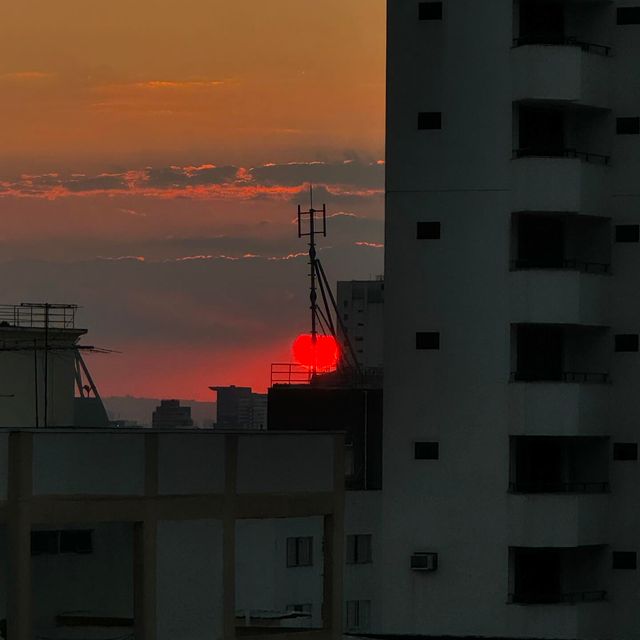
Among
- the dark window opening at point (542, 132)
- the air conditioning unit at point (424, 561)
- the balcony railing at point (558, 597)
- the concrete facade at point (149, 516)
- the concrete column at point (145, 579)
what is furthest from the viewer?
the dark window opening at point (542, 132)

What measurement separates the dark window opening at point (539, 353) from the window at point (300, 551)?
69.0 ft

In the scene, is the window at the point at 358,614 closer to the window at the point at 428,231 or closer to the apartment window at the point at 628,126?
the window at the point at 428,231

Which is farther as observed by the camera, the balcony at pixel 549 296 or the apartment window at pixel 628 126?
the apartment window at pixel 628 126

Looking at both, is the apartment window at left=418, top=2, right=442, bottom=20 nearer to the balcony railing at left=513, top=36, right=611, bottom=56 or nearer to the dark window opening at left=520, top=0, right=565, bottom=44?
the balcony railing at left=513, top=36, right=611, bottom=56

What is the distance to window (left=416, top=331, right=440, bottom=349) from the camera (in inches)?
2347

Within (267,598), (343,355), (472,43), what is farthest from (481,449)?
(343,355)

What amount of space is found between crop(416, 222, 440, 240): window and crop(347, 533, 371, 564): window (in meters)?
21.6

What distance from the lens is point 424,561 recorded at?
5969 centimetres

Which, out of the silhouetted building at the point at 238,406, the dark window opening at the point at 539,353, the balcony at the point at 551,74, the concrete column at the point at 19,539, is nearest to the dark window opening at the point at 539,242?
the dark window opening at the point at 539,353

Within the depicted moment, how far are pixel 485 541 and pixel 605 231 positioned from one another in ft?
30.2

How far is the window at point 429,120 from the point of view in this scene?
59.6m

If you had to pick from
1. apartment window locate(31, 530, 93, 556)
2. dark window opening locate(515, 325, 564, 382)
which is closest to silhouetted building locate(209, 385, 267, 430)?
dark window opening locate(515, 325, 564, 382)

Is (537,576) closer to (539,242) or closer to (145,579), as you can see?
(539,242)

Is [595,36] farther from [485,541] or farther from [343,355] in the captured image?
[343,355]
